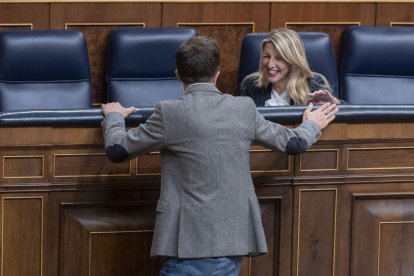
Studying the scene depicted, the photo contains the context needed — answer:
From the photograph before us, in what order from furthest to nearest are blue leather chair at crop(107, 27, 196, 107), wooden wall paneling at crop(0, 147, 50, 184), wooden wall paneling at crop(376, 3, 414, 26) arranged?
wooden wall paneling at crop(376, 3, 414, 26), blue leather chair at crop(107, 27, 196, 107), wooden wall paneling at crop(0, 147, 50, 184)

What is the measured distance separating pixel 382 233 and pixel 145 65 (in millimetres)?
1561

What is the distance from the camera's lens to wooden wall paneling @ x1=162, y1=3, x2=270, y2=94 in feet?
14.4

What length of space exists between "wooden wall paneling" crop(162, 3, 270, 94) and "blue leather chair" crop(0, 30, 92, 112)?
55 cm

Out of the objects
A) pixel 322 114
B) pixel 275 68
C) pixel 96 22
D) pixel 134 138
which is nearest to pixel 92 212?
pixel 134 138

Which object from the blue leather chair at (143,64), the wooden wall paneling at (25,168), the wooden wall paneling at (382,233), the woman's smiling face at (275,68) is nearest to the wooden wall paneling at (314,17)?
the blue leather chair at (143,64)

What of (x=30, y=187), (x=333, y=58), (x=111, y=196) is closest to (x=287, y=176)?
(x=111, y=196)

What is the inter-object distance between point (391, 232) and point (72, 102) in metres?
1.59

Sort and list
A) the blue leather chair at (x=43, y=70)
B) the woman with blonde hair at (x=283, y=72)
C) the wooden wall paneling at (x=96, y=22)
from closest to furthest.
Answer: the woman with blonde hair at (x=283, y=72)
the blue leather chair at (x=43, y=70)
the wooden wall paneling at (x=96, y=22)

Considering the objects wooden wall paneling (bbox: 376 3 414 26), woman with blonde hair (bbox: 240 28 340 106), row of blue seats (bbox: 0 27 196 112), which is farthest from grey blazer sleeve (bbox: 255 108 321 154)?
wooden wall paneling (bbox: 376 3 414 26)

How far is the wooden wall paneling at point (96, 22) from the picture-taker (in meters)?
4.26

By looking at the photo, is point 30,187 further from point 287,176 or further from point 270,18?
point 270,18

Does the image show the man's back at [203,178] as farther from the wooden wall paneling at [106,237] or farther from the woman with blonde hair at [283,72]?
the woman with blonde hair at [283,72]

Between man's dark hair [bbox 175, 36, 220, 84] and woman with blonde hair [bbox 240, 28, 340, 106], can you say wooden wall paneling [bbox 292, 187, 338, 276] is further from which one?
woman with blonde hair [bbox 240, 28, 340, 106]

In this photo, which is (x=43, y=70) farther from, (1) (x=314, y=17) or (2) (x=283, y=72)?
(1) (x=314, y=17)
